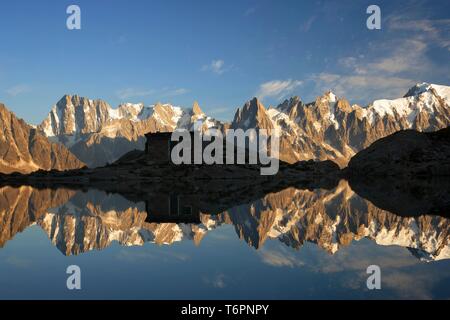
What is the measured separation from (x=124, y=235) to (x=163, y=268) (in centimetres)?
831

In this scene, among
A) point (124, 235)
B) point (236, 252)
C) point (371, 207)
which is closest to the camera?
point (236, 252)

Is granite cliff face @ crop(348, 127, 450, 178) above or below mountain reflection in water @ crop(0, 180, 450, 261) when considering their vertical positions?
above

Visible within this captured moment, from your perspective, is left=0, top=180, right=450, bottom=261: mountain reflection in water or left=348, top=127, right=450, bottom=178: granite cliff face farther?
left=348, top=127, right=450, bottom=178: granite cliff face

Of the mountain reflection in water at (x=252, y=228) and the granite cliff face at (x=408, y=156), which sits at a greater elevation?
the granite cliff face at (x=408, y=156)

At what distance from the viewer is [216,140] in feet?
544

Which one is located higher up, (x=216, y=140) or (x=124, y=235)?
(x=216, y=140)

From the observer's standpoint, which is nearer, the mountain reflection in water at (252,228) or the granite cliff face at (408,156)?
the mountain reflection in water at (252,228)

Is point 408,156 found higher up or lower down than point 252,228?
higher up

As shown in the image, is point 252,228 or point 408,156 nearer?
point 252,228

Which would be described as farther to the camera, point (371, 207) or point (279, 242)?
point (371, 207)
